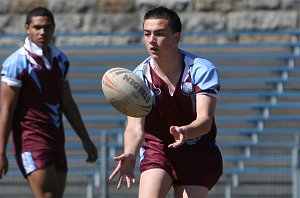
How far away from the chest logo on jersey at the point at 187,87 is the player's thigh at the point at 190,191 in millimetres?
641

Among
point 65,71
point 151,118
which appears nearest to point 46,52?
point 65,71

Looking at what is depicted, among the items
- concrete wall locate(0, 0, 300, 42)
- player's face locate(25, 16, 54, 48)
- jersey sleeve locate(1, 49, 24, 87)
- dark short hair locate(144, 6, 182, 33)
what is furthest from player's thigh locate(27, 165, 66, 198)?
concrete wall locate(0, 0, 300, 42)

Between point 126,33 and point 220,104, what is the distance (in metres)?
1.87

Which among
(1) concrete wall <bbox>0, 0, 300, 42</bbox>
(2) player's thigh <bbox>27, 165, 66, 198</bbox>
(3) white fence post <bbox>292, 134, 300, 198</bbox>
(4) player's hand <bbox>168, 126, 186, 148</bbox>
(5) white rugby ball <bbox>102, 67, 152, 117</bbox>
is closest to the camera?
(4) player's hand <bbox>168, 126, 186, 148</bbox>

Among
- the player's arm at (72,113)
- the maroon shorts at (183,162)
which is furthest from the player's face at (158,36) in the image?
the player's arm at (72,113)

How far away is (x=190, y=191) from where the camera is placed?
7164 millimetres

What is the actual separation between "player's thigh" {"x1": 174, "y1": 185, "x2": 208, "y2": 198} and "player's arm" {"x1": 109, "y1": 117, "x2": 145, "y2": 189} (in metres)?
0.39

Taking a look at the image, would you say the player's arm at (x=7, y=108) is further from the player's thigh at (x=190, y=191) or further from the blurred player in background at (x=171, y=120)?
the player's thigh at (x=190, y=191)

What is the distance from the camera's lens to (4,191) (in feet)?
40.4

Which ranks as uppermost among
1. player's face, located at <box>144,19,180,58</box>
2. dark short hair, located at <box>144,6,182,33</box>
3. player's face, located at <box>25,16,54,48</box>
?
dark short hair, located at <box>144,6,182,33</box>

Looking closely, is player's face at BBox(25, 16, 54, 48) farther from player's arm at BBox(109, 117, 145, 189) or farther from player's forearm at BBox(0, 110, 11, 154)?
player's arm at BBox(109, 117, 145, 189)

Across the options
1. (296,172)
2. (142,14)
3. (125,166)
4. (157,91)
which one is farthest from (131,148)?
(142,14)

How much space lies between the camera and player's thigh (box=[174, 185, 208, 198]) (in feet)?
23.5

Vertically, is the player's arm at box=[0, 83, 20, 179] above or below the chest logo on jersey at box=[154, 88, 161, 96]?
below
